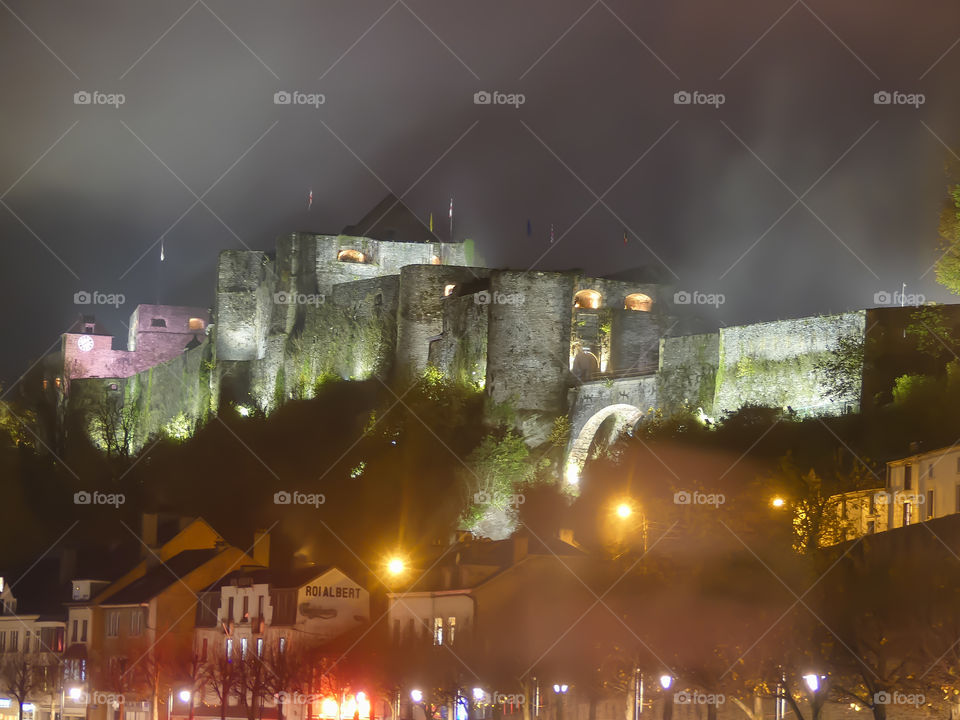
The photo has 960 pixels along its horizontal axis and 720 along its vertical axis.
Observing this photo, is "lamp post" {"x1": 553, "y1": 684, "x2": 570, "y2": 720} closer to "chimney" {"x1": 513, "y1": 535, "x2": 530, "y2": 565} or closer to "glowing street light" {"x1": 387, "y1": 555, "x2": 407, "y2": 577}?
"chimney" {"x1": 513, "y1": 535, "x2": 530, "y2": 565}

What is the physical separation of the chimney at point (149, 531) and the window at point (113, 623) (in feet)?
11.5

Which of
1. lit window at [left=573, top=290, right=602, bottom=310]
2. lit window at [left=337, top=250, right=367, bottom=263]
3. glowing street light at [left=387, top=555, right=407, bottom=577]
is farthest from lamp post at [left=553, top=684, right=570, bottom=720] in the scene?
lit window at [left=337, top=250, right=367, bottom=263]

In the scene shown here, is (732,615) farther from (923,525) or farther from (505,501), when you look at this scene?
(505,501)

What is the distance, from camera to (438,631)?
175ft

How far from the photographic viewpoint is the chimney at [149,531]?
65.2m

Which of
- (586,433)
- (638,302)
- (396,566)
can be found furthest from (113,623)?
(638,302)

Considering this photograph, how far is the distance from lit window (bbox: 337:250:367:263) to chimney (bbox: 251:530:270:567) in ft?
79.6

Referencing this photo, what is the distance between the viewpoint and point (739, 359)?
6316 cm

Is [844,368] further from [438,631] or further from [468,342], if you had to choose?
[468,342]

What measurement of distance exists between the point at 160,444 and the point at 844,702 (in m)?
54.9

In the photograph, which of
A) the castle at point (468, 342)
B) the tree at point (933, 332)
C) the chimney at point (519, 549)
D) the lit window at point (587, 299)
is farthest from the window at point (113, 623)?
the tree at point (933, 332)

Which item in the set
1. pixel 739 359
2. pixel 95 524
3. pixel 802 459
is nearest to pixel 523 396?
pixel 739 359

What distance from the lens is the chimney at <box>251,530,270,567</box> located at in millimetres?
63125

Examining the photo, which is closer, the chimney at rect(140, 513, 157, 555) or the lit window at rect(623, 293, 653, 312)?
the chimney at rect(140, 513, 157, 555)
